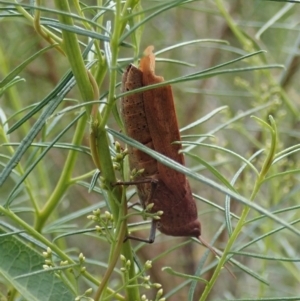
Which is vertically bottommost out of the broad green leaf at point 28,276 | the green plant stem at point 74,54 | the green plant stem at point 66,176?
the broad green leaf at point 28,276

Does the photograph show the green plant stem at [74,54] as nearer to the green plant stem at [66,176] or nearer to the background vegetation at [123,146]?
the background vegetation at [123,146]

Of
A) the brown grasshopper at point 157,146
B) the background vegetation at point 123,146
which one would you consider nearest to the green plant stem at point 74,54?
the background vegetation at point 123,146

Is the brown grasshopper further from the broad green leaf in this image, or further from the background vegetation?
the broad green leaf

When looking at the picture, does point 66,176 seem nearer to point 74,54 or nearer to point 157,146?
point 157,146

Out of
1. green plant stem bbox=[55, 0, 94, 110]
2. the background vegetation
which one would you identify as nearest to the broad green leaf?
the background vegetation

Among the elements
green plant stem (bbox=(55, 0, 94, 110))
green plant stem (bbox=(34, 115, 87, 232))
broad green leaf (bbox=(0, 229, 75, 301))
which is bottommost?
broad green leaf (bbox=(0, 229, 75, 301))

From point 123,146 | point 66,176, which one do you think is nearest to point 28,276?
point 66,176
